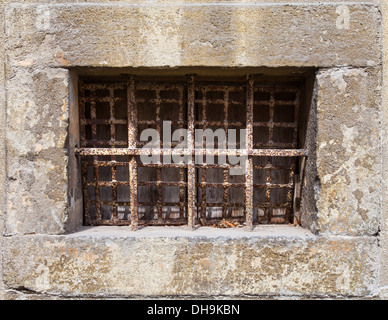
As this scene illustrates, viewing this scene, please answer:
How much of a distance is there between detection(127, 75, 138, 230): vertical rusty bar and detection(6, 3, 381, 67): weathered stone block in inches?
7.7

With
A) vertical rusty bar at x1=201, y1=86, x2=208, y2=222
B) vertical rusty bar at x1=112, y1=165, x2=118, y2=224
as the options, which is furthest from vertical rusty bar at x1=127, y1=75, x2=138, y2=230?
vertical rusty bar at x1=201, y1=86, x2=208, y2=222

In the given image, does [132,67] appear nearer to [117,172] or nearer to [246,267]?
[117,172]

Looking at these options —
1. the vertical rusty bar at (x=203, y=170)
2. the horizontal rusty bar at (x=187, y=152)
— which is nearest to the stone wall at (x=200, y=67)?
the horizontal rusty bar at (x=187, y=152)

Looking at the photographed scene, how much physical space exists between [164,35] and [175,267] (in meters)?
1.29

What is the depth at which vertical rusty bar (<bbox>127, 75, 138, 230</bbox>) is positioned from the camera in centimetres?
187

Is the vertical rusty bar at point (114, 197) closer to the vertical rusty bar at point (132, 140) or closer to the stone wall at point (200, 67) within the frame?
the vertical rusty bar at point (132, 140)

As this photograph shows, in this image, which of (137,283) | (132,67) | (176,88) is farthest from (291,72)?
(137,283)

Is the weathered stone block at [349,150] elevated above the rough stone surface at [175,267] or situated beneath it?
elevated above

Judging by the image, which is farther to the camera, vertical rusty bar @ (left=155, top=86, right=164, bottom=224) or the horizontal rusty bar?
vertical rusty bar @ (left=155, top=86, right=164, bottom=224)

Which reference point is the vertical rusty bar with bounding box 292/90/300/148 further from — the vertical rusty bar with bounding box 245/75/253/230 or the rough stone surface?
the rough stone surface

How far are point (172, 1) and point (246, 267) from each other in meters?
1.55

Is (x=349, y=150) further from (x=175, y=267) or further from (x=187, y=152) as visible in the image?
(x=175, y=267)

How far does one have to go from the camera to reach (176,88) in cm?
199

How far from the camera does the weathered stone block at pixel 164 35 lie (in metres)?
1.71
